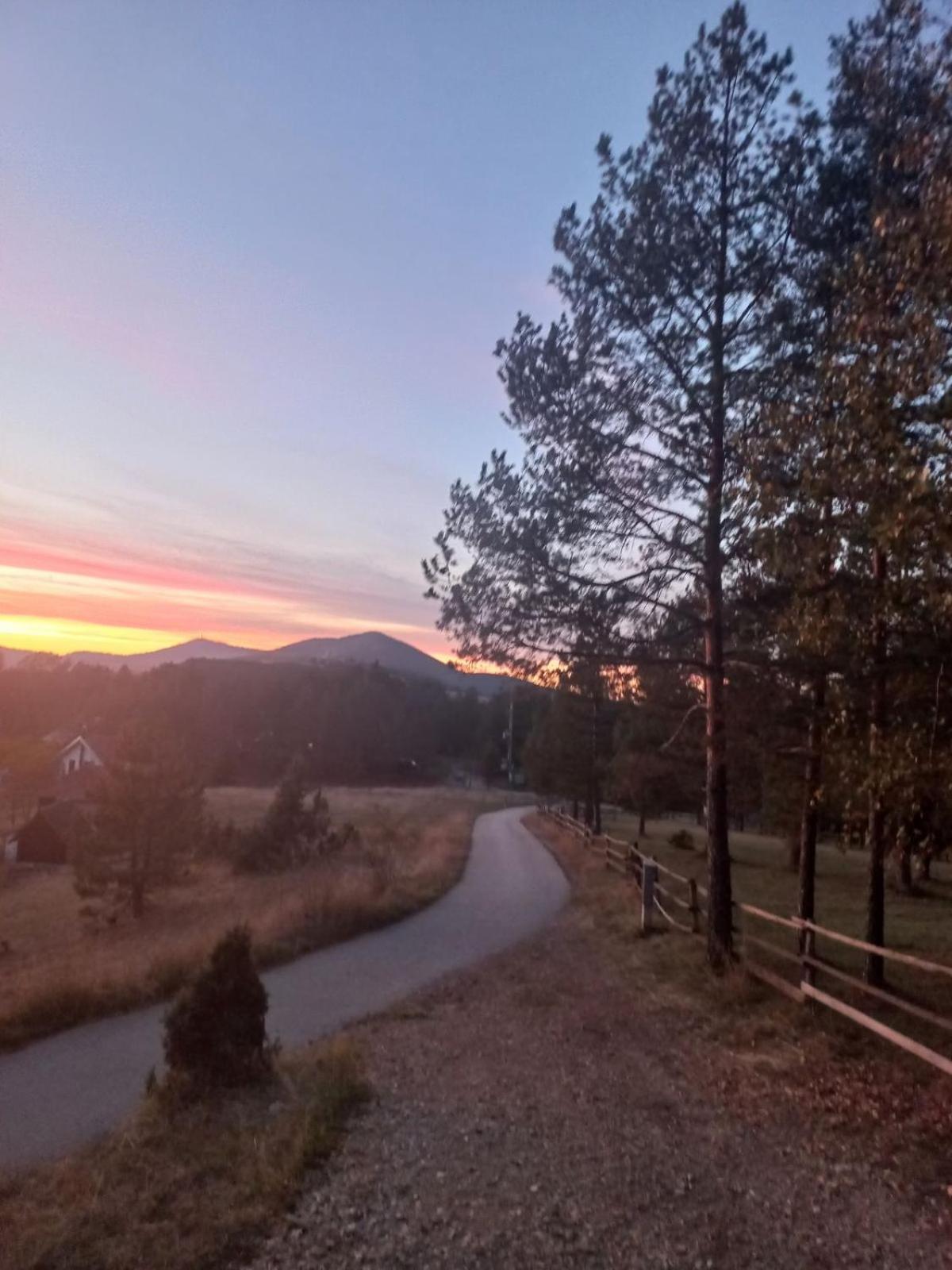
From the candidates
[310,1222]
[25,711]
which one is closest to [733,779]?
[310,1222]

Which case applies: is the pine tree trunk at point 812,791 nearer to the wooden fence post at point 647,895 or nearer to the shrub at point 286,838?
the wooden fence post at point 647,895

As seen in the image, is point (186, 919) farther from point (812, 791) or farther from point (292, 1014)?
point (812, 791)

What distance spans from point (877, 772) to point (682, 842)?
31930mm

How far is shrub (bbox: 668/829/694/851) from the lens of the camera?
38.3m

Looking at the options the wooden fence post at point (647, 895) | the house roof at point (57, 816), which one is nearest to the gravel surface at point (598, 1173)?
the wooden fence post at point (647, 895)

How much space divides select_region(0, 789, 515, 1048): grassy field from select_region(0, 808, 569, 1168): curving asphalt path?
0.43 m

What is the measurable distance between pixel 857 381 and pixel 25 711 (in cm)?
6277

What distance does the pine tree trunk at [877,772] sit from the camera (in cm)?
815

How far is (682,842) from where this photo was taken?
3875cm

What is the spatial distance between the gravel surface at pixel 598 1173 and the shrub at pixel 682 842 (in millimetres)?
29467

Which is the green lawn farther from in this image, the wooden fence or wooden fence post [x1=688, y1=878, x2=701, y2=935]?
wooden fence post [x1=688, y1=878, x2=701, y2=935]

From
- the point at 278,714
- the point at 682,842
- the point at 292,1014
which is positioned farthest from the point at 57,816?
the point at 278,714

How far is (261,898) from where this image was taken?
23906 millimetres

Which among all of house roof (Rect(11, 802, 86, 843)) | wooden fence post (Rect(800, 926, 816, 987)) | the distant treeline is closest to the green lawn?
wooden fence post (Rect(800, 926, 816, 987))
